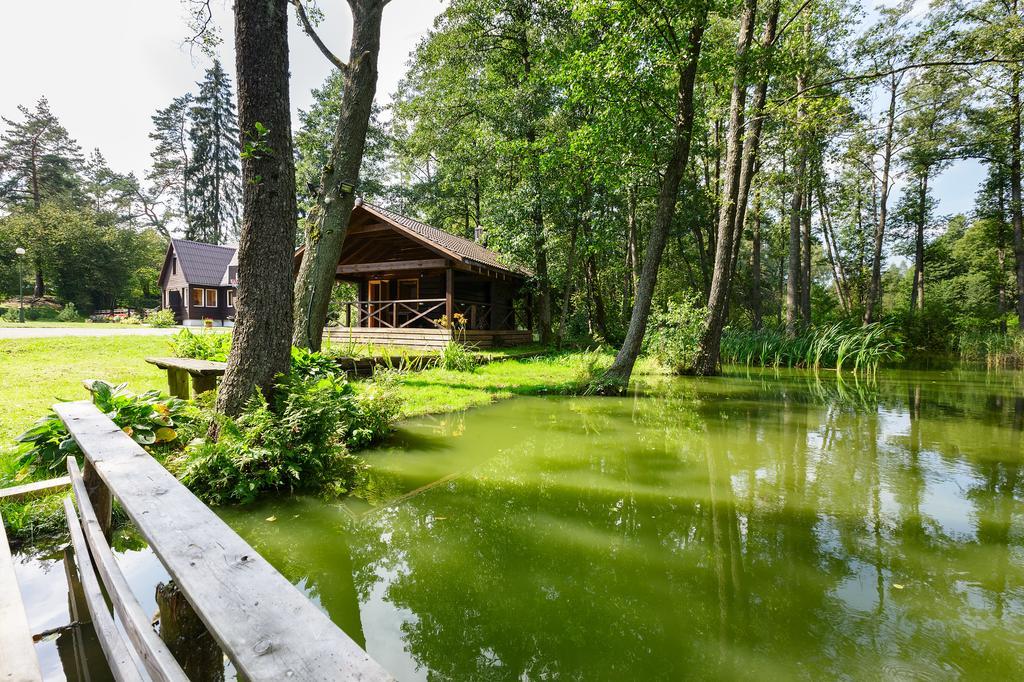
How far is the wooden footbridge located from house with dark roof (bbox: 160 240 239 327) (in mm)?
31268

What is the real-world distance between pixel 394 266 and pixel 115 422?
37.6 feet

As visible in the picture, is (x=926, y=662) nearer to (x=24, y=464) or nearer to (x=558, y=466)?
(x=558, y=466)

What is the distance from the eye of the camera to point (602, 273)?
81.1 ft

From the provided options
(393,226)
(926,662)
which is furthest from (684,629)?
(393,226)

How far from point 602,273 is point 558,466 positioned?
21.2 m

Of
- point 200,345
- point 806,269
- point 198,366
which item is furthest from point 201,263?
point 806,269

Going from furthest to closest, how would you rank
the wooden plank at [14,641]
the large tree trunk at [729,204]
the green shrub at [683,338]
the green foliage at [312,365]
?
the green shrub at [683,338]
the large tree trunk at [729,204]
the green foliage at [312,365]
the wooden plank at [14,641]

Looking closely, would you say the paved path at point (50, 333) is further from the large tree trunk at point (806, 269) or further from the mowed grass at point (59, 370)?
the large tree trunk at point (806, 269)

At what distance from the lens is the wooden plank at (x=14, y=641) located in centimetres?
119

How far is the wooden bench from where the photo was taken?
15.4 ft

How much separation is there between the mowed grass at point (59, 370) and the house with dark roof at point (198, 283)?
19.6 meters

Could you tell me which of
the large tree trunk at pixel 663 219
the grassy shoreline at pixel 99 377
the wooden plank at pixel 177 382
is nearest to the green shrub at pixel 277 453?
the grassy shoreline at pixel 99 377

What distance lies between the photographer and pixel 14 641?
4.30 ft

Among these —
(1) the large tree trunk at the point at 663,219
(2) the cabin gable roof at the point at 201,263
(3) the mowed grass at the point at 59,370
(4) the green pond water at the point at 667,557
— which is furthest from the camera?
(2) the cabin gable roof at the point at 201,263
